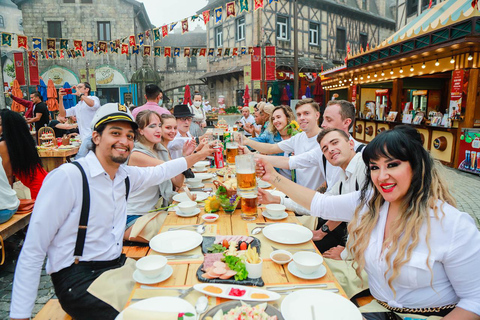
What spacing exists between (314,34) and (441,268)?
2100 centimetres

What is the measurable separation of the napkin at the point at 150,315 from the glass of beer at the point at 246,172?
119cm

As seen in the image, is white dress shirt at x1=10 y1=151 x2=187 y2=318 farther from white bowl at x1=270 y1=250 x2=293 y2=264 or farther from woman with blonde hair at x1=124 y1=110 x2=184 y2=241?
white bowl at x1=270 y1=250 x2=293 y2=264

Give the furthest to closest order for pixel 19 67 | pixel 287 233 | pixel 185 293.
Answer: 1. pixel 19 67
2. pixel 287 233
3. pixel 185 293

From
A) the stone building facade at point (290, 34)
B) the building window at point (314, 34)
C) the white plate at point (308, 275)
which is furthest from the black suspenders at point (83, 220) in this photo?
the building window at point (314, 34)

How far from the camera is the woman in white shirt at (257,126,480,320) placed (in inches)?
57.0

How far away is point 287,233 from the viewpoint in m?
2.13

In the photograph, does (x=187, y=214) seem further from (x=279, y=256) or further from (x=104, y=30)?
(x=104, y=30)

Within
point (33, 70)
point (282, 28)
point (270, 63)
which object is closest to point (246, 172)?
point (270, 63)

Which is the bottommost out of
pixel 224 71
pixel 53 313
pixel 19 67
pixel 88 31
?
pixel 53 313

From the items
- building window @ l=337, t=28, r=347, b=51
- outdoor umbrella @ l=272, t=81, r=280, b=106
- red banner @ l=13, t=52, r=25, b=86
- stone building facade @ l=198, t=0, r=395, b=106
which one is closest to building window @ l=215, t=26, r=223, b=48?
stone building facade @ l=198, t=0, r=395, b=106

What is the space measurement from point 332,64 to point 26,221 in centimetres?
2058

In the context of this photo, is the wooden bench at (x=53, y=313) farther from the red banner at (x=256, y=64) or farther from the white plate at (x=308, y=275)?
the red banner at (x=256, y=64)

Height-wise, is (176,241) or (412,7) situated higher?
(412,7)

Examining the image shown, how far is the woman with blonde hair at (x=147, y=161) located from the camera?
2.97 meters
